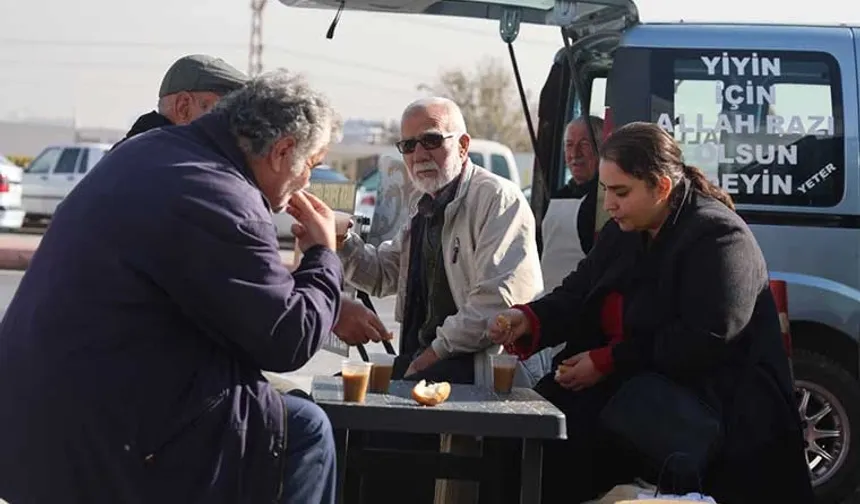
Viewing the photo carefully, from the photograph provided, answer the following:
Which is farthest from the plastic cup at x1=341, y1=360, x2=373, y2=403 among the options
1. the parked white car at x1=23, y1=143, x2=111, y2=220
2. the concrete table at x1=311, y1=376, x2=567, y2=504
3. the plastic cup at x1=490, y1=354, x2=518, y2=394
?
the parked white car at x1=23, y1=143, x2=111, y2=220

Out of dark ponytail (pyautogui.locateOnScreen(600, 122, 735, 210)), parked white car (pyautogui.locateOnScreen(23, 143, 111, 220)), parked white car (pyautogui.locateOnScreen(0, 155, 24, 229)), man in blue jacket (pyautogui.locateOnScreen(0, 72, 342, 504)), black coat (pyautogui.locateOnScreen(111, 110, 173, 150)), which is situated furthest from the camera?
parked white car (pyautogui.locateOnScreen(23, 143, 111, 220))

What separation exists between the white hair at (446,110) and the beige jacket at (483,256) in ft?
0.48

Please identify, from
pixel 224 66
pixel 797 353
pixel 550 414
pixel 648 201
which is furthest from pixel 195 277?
pixel 797 353

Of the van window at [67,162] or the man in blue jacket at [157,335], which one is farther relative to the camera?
the van window at [67,162]

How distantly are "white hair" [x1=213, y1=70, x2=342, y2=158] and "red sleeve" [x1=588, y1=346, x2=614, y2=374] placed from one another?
1.29 metres

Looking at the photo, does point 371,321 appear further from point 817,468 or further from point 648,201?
point 817,468

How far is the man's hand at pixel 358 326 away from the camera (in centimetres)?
392

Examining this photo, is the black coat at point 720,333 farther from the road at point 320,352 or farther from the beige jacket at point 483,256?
the road at point 320,352

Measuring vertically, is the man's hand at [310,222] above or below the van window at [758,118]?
below

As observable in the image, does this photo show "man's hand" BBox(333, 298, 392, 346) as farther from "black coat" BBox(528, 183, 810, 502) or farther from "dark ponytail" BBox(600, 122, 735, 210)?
"dark ponytail" BBox(600, 122, 735, 210)

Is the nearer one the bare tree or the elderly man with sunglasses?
the elderly man with sunglasses

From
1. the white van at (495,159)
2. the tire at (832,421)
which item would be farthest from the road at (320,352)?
the white van at (495,159)

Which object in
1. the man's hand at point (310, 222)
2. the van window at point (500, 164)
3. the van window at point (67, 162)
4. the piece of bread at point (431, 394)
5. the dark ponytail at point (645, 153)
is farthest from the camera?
the van window at point (67, 162)

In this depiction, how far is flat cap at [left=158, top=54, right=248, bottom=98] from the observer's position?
14.9ft
